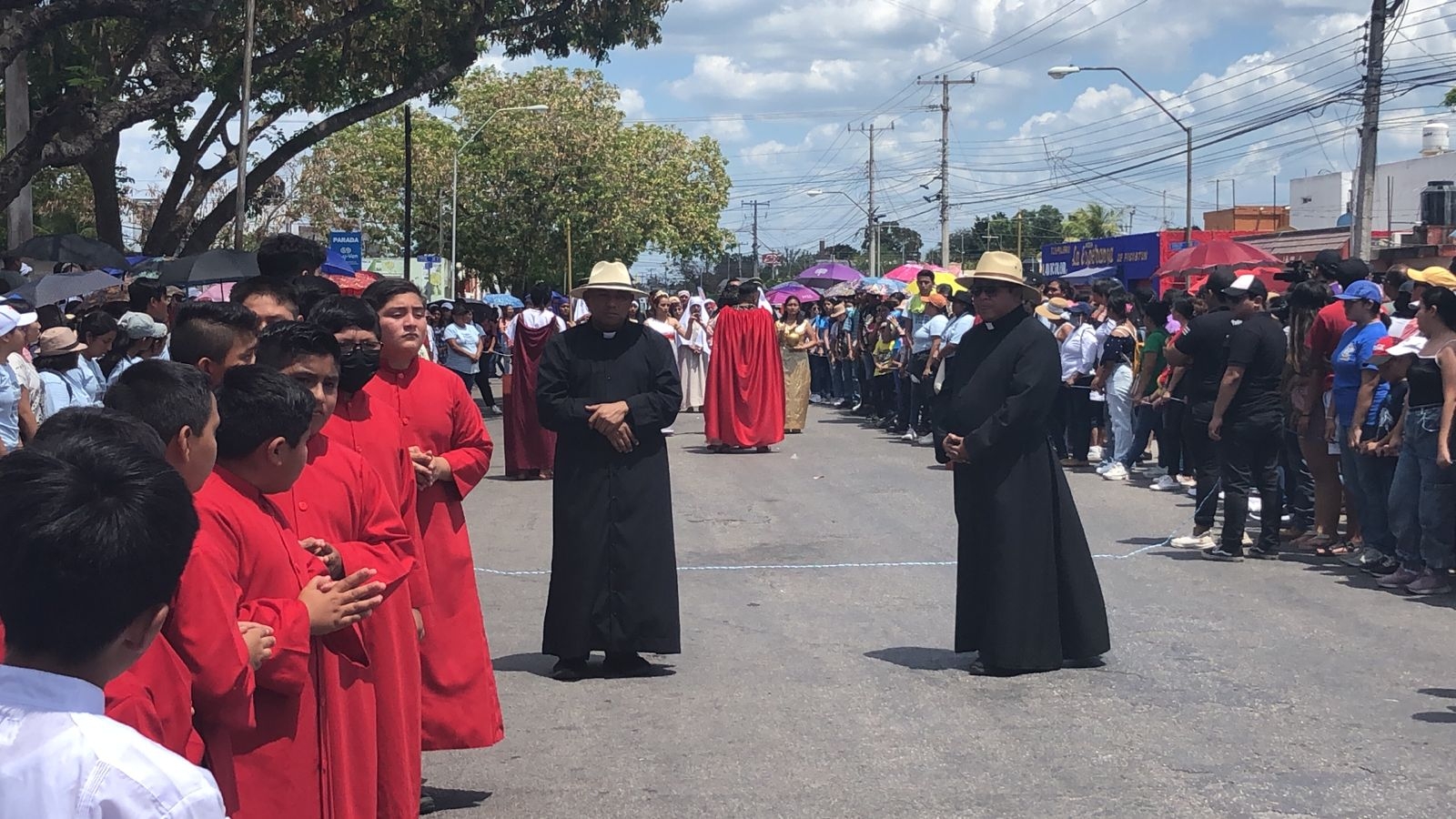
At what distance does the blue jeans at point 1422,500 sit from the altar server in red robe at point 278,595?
773 centimetres

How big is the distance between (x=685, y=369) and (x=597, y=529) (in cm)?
1714

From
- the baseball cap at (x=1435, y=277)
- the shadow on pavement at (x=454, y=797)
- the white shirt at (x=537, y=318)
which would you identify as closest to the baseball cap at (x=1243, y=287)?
the baseball cap at (x=1435, y=277)

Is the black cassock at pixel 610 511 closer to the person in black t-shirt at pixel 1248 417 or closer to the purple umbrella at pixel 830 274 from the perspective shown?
the person in black t-shirt at pixel 1248 417

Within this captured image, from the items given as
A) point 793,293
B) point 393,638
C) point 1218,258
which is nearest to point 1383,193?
point 793,293

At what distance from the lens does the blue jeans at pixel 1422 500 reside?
31.4 feet

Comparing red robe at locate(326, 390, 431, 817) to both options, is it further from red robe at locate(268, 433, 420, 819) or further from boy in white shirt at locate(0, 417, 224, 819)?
boy in white shirt at locate(0, 417, 224, 819)

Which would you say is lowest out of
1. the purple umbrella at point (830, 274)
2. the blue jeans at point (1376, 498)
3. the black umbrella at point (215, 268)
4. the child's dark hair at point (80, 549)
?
the blue jeans at point (1376, 498)

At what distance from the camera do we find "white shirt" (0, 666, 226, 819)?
191 cm

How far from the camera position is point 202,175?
28.5m

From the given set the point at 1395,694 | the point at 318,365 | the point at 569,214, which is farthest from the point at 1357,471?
the point at 569,214

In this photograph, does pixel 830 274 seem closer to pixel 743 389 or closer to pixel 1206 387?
pixel 743 389

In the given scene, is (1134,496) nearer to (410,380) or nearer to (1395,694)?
(1395,694)

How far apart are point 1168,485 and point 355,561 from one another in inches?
478

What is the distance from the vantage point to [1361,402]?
412 inches
